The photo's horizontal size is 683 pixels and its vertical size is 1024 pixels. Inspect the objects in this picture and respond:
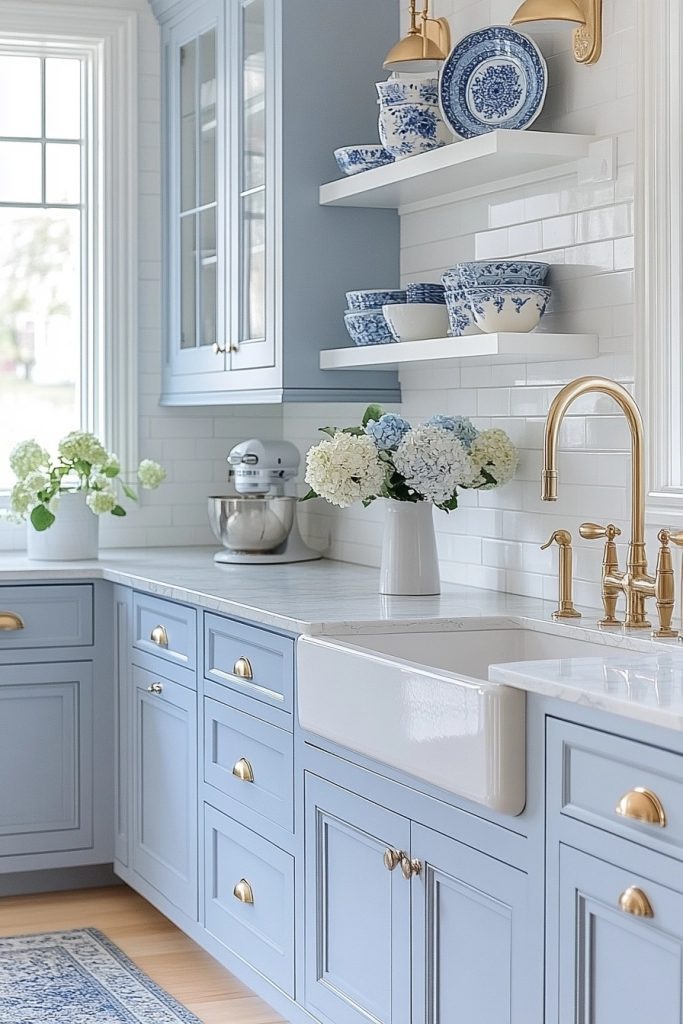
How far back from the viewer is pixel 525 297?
3020mm

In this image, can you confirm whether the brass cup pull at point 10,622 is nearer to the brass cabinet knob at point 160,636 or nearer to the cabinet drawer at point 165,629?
the cabinet drawer at point 165,629

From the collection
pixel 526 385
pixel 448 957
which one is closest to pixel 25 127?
pixel 526 385

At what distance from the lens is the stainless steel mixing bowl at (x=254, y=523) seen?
160 inches

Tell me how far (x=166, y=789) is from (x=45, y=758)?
50 cm

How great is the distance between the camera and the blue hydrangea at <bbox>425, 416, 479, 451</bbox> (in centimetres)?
322

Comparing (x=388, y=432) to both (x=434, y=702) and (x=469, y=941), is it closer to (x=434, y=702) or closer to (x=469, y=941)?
(x=434, y=702)

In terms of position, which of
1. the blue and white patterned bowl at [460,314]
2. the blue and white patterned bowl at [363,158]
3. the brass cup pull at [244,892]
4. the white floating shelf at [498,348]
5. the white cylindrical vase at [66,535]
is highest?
the blue and white patterned bowl at [363,158]

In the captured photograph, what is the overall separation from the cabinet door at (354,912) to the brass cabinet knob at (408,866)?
0.05 ft

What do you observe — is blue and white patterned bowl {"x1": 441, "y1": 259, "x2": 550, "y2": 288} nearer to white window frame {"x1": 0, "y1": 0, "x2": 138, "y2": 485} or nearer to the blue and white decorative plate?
the blue and white decorative plate

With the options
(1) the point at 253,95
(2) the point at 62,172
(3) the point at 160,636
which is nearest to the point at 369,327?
(1) the point at 253,95

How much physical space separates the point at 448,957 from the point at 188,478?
2.64m

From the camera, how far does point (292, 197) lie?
12.3 feet

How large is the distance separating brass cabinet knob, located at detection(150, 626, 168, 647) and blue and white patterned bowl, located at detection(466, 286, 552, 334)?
1139 mm

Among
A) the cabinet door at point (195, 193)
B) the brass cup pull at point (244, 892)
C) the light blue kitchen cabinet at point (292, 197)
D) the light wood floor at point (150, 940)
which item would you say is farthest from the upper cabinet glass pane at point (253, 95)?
the light wood floor at point (150, 940)
